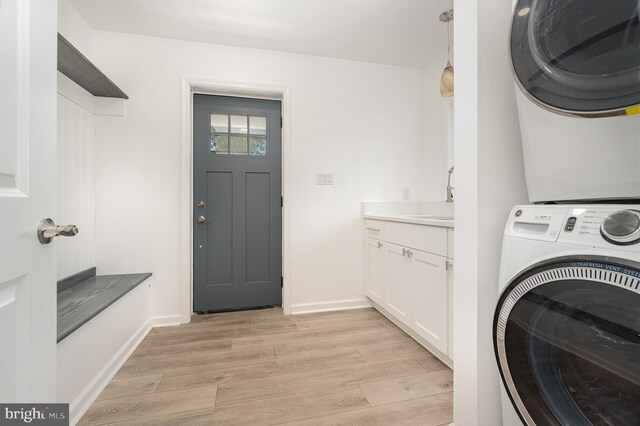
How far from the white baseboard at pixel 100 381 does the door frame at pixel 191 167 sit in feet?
1.53

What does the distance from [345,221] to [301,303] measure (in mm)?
882

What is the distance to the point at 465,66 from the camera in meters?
0.99

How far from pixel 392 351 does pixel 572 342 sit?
129 cm

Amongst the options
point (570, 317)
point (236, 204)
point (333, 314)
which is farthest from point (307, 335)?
point (570, 317)

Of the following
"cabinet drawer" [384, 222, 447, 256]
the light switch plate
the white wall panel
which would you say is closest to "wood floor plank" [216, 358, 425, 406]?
"cabinet drawer" [384, 222, 447, 256]

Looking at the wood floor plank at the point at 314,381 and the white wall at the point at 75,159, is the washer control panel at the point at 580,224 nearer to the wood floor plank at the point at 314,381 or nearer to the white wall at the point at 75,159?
the wood floor plank at the point at 314,381

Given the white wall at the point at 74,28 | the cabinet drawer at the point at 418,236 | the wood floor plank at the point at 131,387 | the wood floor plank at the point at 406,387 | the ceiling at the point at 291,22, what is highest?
the ceiling at the point at 291,22

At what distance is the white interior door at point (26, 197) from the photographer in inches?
22.1

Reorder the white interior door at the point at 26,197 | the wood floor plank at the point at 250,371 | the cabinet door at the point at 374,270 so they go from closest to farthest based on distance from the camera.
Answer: the white interior door at the point at 26,197, the wood floor plank at the point at 250,371, the cabinet door at the point at 374,270

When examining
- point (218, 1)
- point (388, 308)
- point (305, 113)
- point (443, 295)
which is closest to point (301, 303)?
point (388, 308)

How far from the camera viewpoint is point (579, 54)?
2.17 ft

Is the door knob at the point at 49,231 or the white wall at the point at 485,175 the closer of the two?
the door knob at the point at 49,231

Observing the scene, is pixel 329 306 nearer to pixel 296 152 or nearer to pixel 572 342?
pixel 296 152

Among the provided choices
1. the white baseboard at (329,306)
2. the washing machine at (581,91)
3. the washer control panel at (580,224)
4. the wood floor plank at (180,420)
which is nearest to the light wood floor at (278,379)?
the wood floor plank at (180,420)
